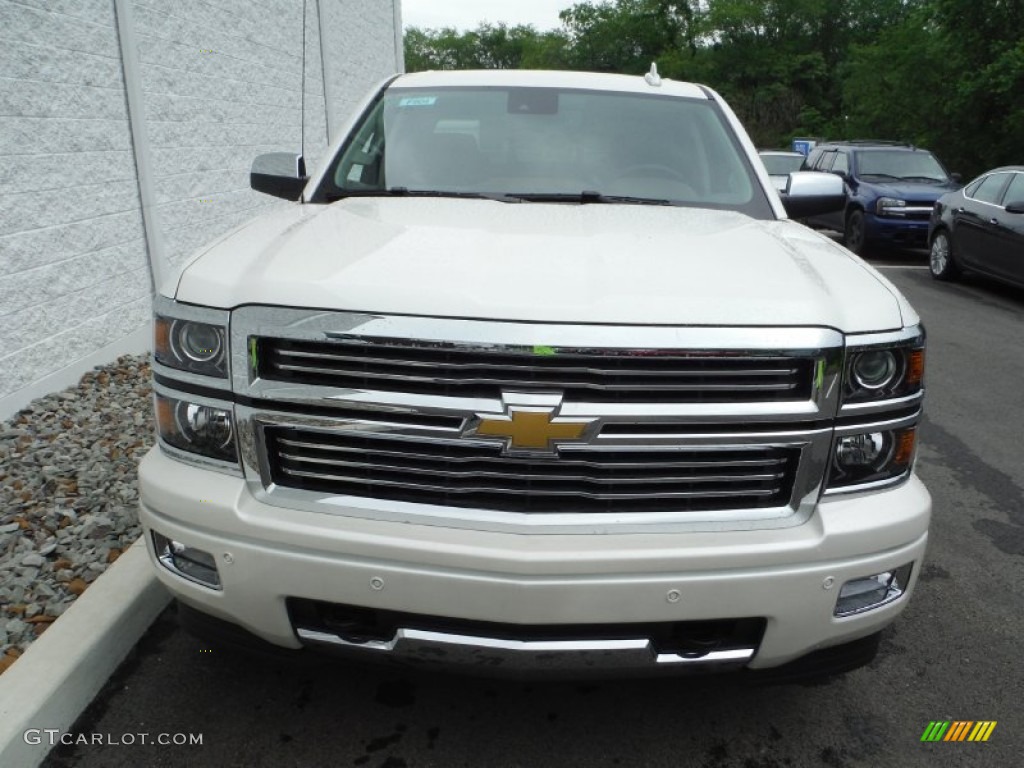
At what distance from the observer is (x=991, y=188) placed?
10438 mm

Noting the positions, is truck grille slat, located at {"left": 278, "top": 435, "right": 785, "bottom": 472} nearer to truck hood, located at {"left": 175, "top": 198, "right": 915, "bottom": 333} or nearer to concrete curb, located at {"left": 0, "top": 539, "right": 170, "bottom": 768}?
truck hood, located at {"left": 175, "top": 198, "right": 915, "bottom": 333}

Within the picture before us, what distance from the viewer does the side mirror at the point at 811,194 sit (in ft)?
12.9

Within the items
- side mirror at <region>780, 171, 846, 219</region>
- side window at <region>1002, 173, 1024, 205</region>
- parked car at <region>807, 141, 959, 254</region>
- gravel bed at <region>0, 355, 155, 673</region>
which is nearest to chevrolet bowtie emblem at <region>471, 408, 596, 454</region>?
gravel bed at <region>0, 355, 155, 673</region>

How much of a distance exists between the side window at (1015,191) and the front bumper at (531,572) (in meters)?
9.14

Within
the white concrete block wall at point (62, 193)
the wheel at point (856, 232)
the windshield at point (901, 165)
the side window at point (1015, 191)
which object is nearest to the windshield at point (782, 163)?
the windshield at point (901, 165)

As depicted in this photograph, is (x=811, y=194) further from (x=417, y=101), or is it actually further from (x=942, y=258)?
(x=942, y=258)

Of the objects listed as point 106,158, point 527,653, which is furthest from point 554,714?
point 106,158

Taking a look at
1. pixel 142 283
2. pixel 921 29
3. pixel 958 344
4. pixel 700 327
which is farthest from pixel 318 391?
pixel 921 29

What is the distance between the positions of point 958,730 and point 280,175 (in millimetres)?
3207

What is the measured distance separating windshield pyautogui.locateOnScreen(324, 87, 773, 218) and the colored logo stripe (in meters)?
1.81

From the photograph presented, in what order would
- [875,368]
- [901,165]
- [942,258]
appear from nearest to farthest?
[875,368] → [942,258] → [901,165]

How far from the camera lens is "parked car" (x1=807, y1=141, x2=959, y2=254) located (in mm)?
13344

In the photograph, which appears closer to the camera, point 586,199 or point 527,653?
point 527,653

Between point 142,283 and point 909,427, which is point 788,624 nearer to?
point 909,427
